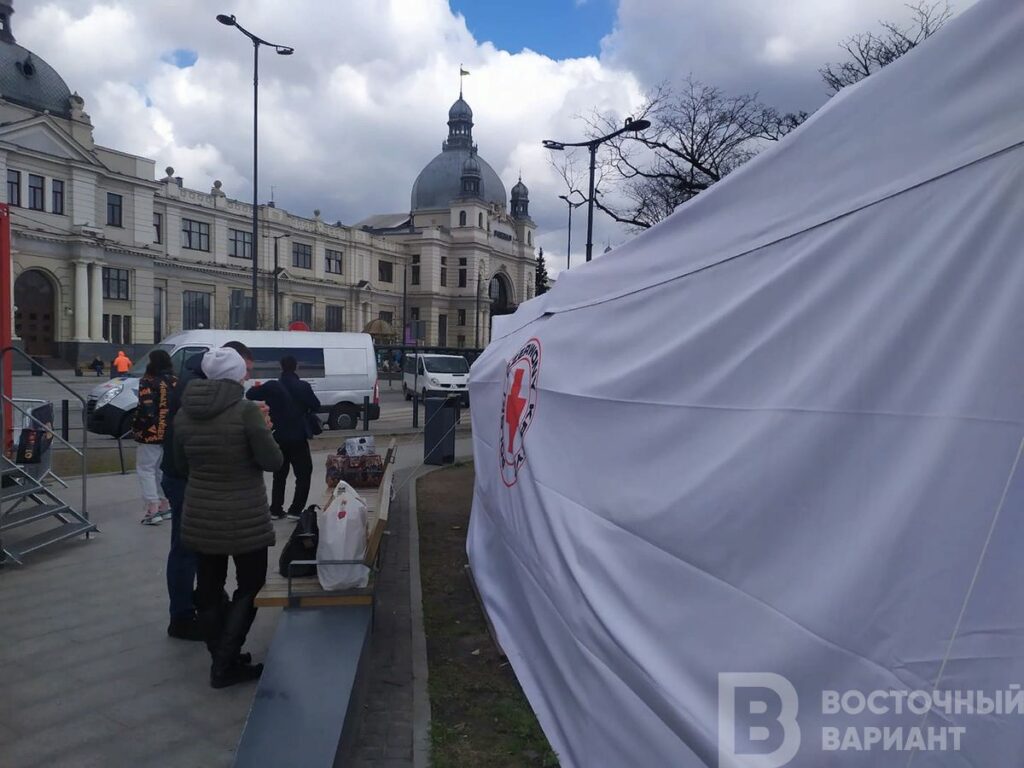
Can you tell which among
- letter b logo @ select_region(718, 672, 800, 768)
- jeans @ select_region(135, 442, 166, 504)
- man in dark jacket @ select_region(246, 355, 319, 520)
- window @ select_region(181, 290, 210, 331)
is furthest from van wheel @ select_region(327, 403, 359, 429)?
window @ select_region(181, 290, 210, 331)

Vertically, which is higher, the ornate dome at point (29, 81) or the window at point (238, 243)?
the ornate dome at point (29, 81)

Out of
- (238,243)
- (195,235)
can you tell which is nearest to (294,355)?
(195,235)

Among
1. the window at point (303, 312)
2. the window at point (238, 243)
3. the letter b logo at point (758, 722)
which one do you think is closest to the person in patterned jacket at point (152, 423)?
the letter b logo at point (758, 722)

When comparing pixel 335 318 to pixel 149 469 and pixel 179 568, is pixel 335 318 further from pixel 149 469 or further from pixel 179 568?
pixel 179 568

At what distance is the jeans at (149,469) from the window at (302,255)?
60341 millimetres

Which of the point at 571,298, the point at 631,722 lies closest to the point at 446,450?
the point at 571,298

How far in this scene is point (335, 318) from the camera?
71438 mm

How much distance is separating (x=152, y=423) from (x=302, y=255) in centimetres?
6211

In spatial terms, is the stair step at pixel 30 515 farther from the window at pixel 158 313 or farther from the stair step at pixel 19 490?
the window at pixel 158 313

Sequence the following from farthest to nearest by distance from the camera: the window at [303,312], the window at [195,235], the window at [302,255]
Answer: the window at [303,312], the window at [302,255], the window at [195,235]

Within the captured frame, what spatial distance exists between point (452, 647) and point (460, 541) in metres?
2.97

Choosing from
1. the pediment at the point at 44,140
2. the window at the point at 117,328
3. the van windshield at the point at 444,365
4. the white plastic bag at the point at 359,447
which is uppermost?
the pediment at the point at 44,140

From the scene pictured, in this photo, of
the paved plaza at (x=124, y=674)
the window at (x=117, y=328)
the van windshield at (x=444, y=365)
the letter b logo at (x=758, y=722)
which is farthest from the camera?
the window at (x=117, y=328)

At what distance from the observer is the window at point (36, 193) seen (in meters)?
43.3
